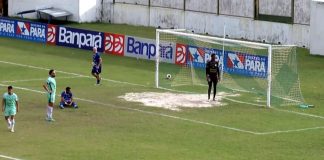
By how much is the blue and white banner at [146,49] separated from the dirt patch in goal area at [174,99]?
7705 mm

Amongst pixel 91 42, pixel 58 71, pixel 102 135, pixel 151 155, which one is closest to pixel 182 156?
pixel 151 155

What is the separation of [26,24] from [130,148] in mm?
31395

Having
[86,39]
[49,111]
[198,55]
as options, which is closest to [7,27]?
[86,39]

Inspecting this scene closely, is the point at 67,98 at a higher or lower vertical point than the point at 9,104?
A: lower

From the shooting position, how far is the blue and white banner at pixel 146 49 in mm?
53188

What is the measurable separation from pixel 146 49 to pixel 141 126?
18.5 meters

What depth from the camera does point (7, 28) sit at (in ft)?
213

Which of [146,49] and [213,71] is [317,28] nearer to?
[146,49]

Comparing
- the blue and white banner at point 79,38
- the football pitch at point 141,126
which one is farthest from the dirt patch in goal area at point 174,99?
the blue and white banner at point 79,38

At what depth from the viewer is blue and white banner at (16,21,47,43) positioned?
206 ft

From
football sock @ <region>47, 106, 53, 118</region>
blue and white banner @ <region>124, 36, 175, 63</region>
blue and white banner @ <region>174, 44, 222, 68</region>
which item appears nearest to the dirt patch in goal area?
blue and white banner @ <region>174, 44, 222, 68</region>

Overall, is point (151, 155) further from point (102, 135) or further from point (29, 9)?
point (29, 9)

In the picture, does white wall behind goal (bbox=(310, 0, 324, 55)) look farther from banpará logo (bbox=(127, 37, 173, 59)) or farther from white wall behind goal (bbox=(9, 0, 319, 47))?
banpará logo (bbox=(127, 37, 173, 59))

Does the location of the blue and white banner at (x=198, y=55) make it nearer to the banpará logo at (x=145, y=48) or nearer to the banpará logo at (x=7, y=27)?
the banpará logo at (x=145, y=48)
